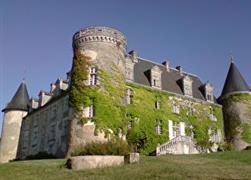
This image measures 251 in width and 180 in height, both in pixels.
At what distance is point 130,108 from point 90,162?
1544cm

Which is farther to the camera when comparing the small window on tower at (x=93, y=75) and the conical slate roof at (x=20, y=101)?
the conical slate roof at (x=20, y=101)

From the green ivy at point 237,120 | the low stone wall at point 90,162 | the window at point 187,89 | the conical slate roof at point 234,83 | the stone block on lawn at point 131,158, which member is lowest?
the low stone wall at point 90,162

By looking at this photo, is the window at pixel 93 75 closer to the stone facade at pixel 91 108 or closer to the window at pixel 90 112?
the stone facade at pixel 91 108

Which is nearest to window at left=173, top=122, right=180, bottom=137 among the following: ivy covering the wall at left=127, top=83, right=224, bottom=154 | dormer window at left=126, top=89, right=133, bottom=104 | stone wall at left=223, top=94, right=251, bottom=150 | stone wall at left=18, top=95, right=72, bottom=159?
ivy covering the wall at left=127, top=83, right=224, bottom=154

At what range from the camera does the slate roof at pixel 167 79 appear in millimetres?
36031

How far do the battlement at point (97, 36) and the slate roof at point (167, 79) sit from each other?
5149 mm

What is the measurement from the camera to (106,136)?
27.7 m

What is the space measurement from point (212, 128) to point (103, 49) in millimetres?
16277

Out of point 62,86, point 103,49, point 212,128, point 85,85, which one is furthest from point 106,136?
point 212,128

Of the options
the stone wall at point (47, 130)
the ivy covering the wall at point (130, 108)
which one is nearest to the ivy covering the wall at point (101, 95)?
the ivy covering the wall at point (130, 108)

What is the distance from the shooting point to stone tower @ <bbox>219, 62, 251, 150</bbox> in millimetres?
38219

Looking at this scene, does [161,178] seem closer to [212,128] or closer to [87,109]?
[87,109]

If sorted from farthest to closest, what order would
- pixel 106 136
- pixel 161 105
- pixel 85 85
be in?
pixel 161 105
pixel 85 85
pixel 106 136

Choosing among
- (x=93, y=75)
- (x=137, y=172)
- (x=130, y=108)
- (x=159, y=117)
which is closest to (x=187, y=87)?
(x=159, y=117)
